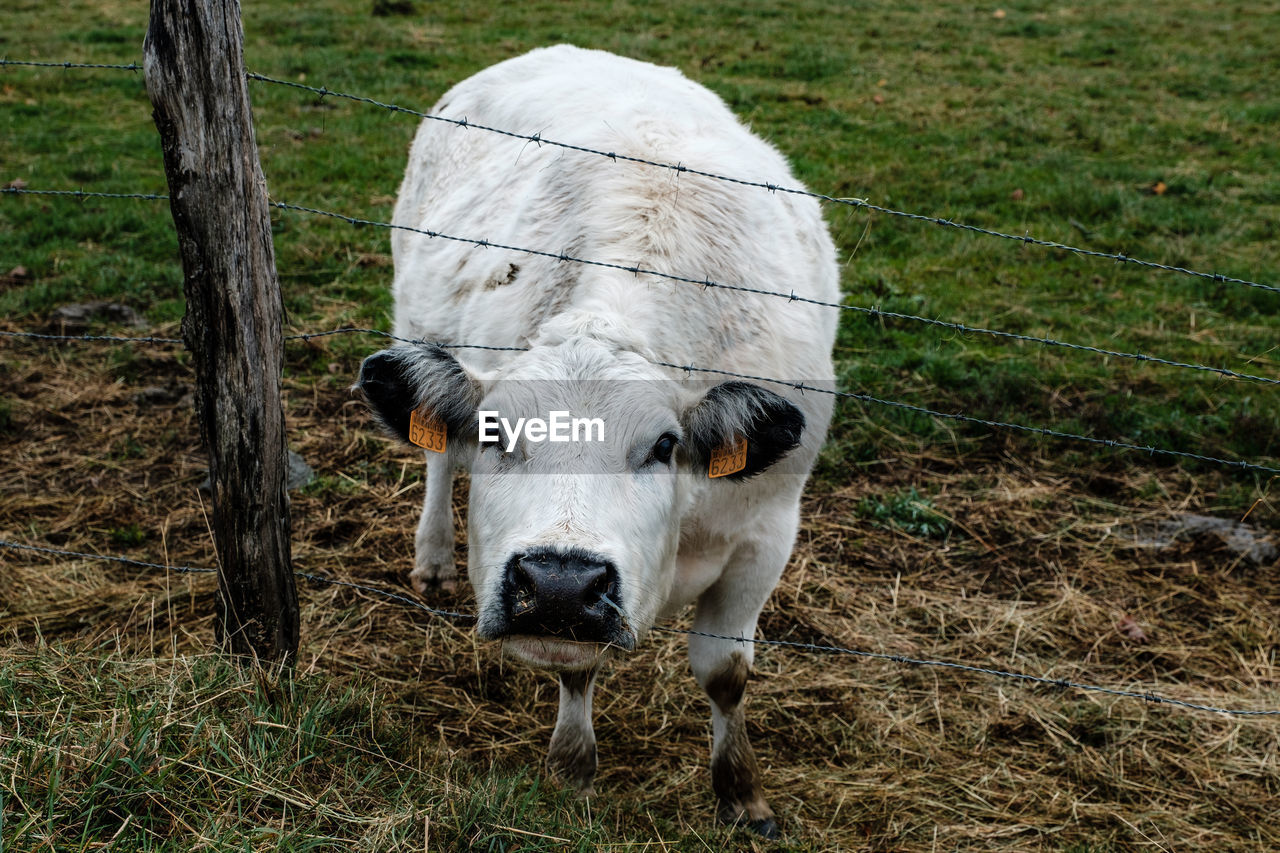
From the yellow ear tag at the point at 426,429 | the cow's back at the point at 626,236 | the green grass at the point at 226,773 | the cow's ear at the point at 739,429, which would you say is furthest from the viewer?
the cow's back at the point at 626,236

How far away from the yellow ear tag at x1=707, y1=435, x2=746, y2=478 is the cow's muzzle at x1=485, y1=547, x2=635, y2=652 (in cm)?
62

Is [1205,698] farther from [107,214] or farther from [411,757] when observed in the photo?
[107,214]

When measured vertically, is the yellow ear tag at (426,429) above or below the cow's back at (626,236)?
below

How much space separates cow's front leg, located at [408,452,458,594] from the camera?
15.0ft

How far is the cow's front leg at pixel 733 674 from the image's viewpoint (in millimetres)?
3441

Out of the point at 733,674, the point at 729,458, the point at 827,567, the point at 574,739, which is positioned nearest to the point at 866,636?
the point at 827,567

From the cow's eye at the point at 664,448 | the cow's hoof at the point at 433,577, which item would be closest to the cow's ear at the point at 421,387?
the cow's eye at the point at 664,448

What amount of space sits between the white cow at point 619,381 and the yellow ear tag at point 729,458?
1 centimetres

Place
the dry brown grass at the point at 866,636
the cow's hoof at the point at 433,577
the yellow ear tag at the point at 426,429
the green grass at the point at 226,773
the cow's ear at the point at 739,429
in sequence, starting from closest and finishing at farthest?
the green grass at the point at 226,773
the cow's ear at the point at 739,429
the yellow ear tag at the point at 426,429
the dry brown grass at the point at 866,636
the cow's hoof at the point at 433,577

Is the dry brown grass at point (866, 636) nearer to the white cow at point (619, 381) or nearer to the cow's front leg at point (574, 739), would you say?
the cow's front leg at point (574, 739)

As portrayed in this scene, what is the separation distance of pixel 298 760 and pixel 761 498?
1.61 metres

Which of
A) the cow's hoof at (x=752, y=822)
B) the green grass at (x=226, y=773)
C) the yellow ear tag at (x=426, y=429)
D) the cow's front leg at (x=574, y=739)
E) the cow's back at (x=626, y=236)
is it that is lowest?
the cow's hoof at (x=752, y=822)

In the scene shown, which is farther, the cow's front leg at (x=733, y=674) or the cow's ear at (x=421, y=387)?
the cow's front leg at (x=733, y=674)

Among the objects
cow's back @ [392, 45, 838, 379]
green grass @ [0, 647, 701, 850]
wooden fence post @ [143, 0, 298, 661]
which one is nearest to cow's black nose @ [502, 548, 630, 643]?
green grass @ [0, 647, 701, 850]
